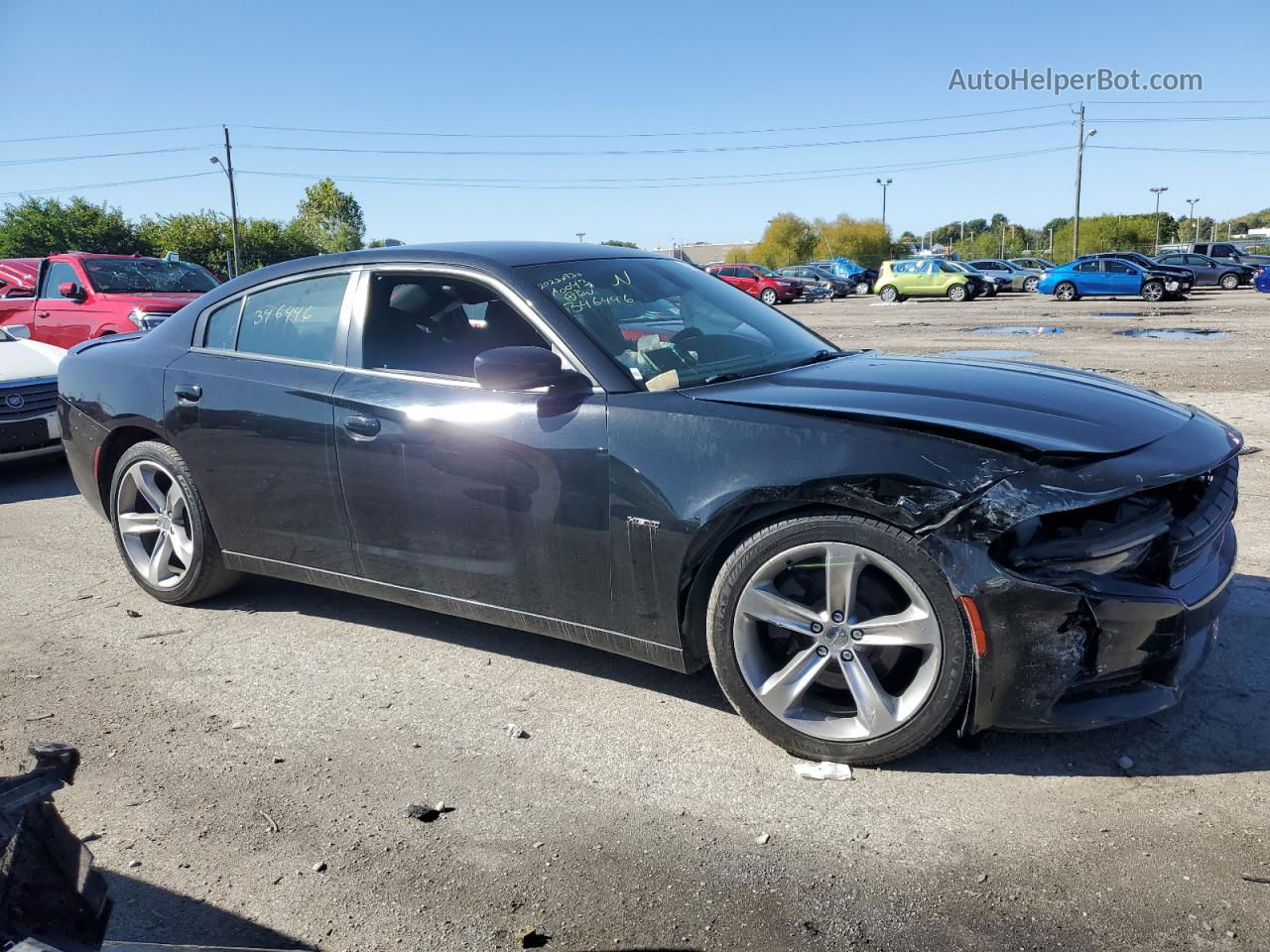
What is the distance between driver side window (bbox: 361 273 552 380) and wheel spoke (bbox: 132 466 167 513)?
1.48m

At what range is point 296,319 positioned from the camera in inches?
173

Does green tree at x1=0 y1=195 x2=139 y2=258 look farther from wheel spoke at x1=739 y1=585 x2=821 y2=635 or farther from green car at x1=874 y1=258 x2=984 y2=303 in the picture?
wheel spoke at x1=739 y1=585 x2=821 y2=635

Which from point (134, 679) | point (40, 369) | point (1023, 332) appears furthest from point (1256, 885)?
point (1023, 332)

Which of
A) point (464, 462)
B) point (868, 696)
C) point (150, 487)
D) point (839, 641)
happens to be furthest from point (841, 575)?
point (150, 487)

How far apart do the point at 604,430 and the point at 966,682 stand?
1.38 meters

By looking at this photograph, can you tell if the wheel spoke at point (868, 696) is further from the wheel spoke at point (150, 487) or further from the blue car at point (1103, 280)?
the blue car at point (1103, 280)

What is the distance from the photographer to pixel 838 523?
3.00 m

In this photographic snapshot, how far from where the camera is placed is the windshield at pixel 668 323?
145 inches

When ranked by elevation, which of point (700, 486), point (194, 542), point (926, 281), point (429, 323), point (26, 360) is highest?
point (429, 323)

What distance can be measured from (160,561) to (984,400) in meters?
3.83

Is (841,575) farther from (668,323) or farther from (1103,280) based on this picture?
(1103,280)

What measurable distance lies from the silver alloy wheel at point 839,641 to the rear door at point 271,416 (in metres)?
1.82

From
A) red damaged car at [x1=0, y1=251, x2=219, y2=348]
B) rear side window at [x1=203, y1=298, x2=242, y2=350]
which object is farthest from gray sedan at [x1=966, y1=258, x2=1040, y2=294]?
rear side window at [x1=203, y1=298, x2=242, y2=350]

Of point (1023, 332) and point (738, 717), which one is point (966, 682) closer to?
point (738, 717)
